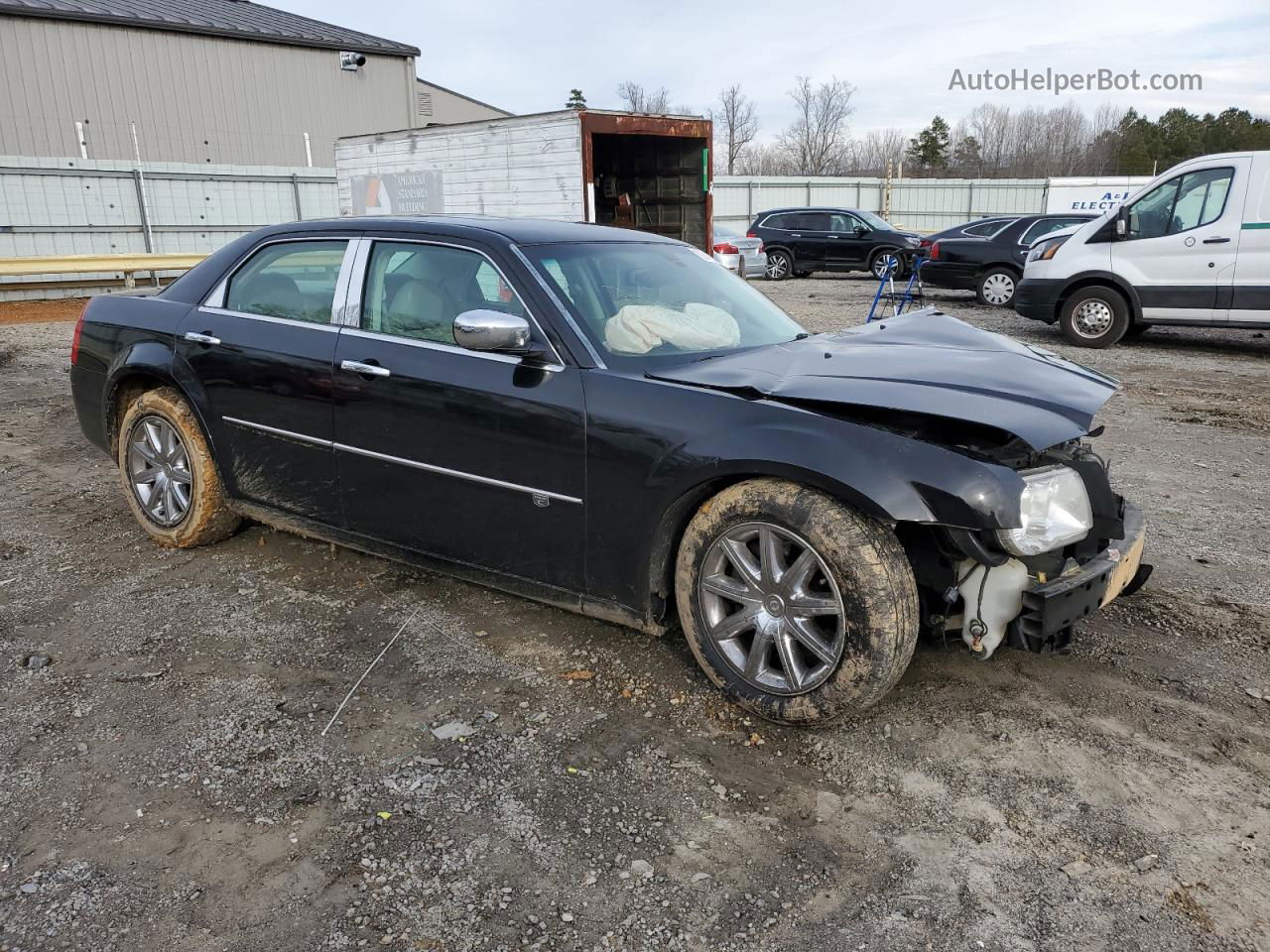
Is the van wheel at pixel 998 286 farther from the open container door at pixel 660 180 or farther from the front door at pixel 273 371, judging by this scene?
the front door at pixel 273 371

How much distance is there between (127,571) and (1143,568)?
440 centimetres

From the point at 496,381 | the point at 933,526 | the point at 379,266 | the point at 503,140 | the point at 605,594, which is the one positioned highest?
the point at 503,140

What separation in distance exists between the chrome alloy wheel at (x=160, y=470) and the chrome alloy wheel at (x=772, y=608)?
9.41ft

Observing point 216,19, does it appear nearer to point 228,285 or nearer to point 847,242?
point 847,242

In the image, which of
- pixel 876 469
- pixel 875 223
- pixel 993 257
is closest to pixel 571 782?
pixel 876 469

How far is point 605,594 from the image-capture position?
3.33 meters

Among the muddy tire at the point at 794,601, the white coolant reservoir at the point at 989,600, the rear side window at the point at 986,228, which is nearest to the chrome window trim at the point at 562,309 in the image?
the muddy tire at the point at 794,601

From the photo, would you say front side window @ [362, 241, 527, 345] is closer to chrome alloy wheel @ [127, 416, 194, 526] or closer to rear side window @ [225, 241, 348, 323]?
rear side window @ [225, 241, 348, 323]

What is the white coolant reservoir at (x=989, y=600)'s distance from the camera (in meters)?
2.84

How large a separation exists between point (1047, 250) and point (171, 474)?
1050 centimetres

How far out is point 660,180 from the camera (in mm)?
12906

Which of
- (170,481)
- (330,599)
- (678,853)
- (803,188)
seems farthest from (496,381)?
(803,188)

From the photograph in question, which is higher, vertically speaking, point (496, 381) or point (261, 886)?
point (496, 381)

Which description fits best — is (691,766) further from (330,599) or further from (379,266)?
(379,266)
